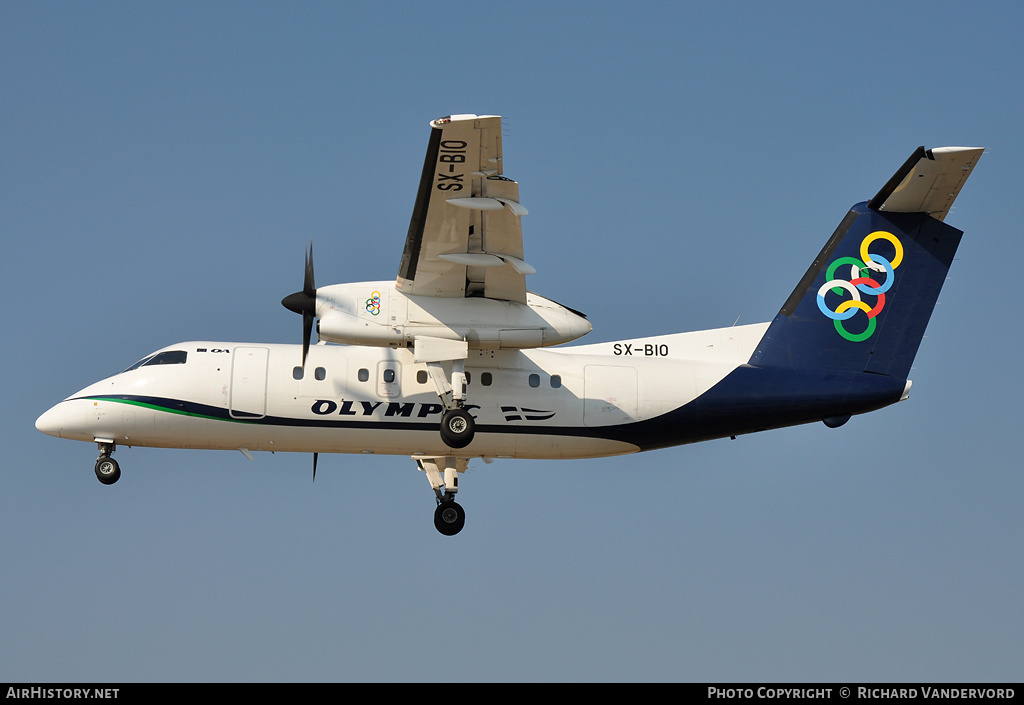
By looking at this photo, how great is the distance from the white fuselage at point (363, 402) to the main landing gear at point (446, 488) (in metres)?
1.35

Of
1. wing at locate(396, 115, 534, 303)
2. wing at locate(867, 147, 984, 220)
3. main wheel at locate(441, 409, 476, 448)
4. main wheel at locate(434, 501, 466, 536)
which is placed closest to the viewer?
wing at locate(396, 115, 534, 303)

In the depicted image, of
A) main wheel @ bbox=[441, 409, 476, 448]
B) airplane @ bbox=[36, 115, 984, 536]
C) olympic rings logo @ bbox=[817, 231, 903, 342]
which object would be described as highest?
olympic rings logo @ bbox=[817, 231, 903, 342]

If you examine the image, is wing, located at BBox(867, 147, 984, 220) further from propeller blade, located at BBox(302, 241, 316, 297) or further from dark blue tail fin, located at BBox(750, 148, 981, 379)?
propeller blade, located at BBox(302, 241, 316, 297)

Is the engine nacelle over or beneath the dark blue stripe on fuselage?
over

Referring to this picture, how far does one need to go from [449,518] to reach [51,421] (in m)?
6.44

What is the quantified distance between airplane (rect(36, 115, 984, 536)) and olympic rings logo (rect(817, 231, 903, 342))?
23 mm

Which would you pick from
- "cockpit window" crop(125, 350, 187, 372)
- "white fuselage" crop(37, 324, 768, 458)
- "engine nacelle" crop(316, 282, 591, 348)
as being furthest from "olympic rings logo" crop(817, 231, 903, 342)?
"cockpit window" crop(125, 350, 187, 372)

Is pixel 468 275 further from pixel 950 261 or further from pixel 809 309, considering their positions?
pixel 950 261

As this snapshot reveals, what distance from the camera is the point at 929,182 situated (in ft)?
59.1

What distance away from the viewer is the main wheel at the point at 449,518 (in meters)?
→ 19.1

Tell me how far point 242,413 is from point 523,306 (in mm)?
4652

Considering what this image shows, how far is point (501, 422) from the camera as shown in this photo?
17906mm

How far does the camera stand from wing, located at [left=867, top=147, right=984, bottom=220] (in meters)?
17.2

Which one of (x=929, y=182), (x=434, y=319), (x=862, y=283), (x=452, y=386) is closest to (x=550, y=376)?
(x=452, y=386)
